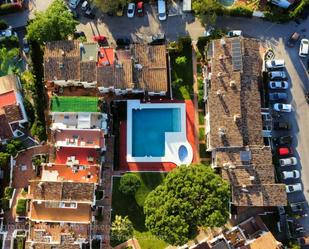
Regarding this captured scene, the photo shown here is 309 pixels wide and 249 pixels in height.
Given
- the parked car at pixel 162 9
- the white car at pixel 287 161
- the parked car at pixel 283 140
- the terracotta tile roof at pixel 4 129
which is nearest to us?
the terracotta tile roof at pixel 4 129

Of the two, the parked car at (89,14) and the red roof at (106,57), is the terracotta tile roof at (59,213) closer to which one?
the red roof at (106,57)

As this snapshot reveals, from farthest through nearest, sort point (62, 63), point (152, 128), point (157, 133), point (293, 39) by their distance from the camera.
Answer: point (293, 39)
point (152, 128)
point (157, 133)
point (62, 63)

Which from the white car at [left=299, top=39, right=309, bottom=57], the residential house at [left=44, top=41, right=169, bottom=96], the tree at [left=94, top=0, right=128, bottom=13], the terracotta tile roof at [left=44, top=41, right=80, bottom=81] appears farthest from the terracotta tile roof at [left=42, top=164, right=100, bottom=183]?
the white car at [left=299, top=39, right=309, bottom=57]

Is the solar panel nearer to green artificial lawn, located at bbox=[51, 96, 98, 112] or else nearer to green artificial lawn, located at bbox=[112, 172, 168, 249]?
green artificial lawn, located at bbox=[112, 172, 168, 249]

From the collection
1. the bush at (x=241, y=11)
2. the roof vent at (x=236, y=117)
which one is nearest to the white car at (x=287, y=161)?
the roof vent at (x=236, y=117)

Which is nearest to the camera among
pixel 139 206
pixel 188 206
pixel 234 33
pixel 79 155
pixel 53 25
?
pixel 188 206

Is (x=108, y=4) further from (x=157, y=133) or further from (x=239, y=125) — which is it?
(x=239, y=125)

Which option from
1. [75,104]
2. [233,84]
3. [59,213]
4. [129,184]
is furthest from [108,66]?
[59,213]
